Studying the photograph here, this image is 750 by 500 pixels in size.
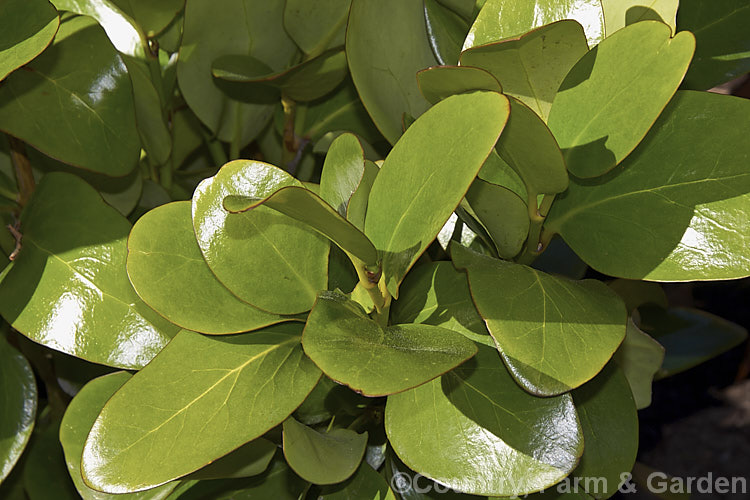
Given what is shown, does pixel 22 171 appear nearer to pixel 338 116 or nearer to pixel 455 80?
pixel 338 116

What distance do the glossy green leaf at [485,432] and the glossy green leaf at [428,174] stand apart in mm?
74

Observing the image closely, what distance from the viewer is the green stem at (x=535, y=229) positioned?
1.35 ft

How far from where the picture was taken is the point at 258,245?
1.31 feet

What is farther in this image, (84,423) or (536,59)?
(84,423)

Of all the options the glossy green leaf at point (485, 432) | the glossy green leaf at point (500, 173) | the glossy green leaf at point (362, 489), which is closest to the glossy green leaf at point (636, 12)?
the glossy green leaf at point (500, 173)

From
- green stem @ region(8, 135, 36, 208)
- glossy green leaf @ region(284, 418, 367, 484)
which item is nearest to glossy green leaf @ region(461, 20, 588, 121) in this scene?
glossy green leaf @ region(284, 418, 367, 484)

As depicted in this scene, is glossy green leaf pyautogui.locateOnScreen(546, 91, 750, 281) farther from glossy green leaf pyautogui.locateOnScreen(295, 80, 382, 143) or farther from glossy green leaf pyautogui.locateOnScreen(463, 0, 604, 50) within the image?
glossy green leaf pyautogui.locateOnScreen(295, 80, 382, 143)

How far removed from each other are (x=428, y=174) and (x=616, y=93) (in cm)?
11

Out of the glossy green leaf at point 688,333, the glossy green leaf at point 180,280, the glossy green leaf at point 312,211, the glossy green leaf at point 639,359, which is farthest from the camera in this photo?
the glossy green leaf at point 688,333

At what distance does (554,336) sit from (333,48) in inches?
10.6

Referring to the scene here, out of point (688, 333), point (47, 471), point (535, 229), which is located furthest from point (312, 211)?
point (688, 333)

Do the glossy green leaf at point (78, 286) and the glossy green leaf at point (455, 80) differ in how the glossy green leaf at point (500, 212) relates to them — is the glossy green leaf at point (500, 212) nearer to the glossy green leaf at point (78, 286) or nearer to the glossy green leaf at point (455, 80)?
the glossy green leaf at point (455, 80)

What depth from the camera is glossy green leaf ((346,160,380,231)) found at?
0.39 meters

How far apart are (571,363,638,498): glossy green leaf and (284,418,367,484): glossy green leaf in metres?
0.14
